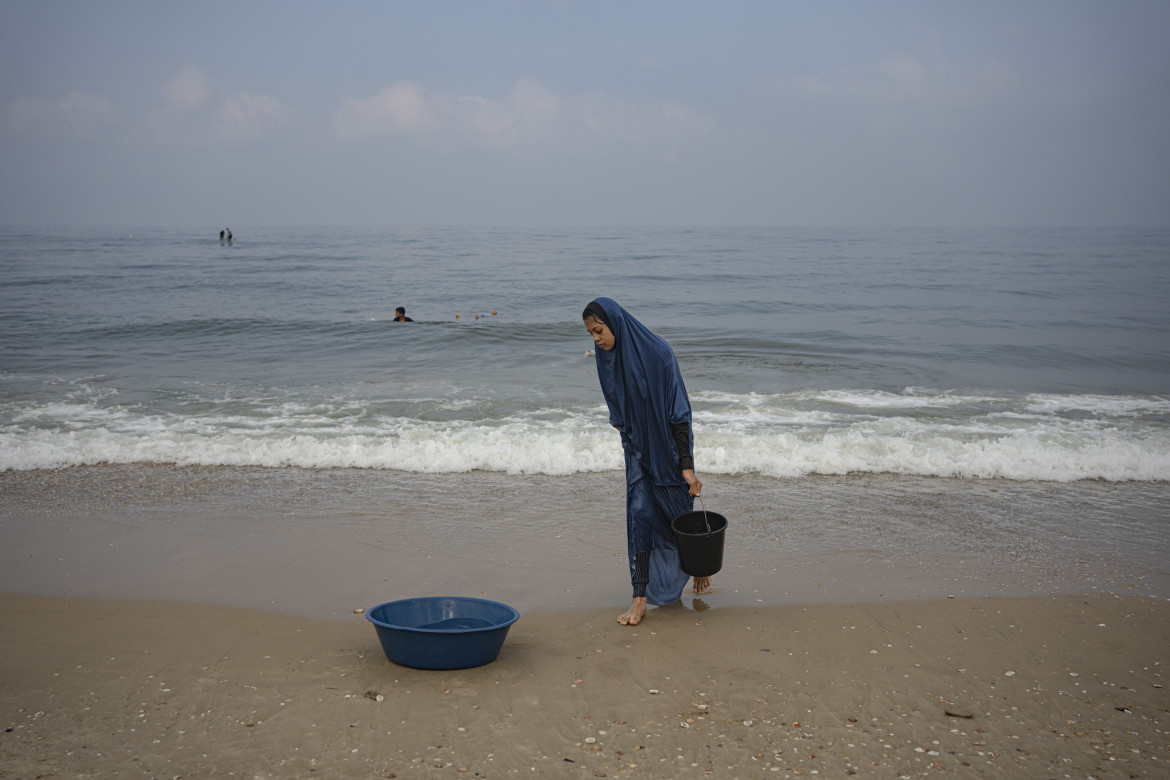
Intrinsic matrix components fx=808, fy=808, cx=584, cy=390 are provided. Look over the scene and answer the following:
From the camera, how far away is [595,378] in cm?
1145

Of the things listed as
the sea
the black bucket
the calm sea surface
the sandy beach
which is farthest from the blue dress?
the calm sea surface

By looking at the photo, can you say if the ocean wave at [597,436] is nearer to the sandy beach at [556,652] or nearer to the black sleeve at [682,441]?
the sandy beach at [556,652]

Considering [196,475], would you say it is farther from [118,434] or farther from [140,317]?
[140,317]

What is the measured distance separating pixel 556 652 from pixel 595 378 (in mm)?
7989

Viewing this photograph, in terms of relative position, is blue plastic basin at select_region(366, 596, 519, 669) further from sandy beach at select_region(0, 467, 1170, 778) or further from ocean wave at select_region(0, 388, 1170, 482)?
ocean wave at select_region(0, 388, 1170, 482)

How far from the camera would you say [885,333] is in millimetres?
16453

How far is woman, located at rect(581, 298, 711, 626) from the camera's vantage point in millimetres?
3805

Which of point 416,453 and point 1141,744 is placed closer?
point 1141,744

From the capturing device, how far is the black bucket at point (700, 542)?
373 cm

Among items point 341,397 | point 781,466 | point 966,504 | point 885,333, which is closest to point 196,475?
point 341,397

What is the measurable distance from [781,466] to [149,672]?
5046 mm

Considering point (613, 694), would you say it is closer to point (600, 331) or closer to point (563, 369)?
point (600, 331)

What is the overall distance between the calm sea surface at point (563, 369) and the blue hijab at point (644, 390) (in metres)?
3.02

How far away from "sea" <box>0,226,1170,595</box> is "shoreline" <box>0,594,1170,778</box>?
1.56m
